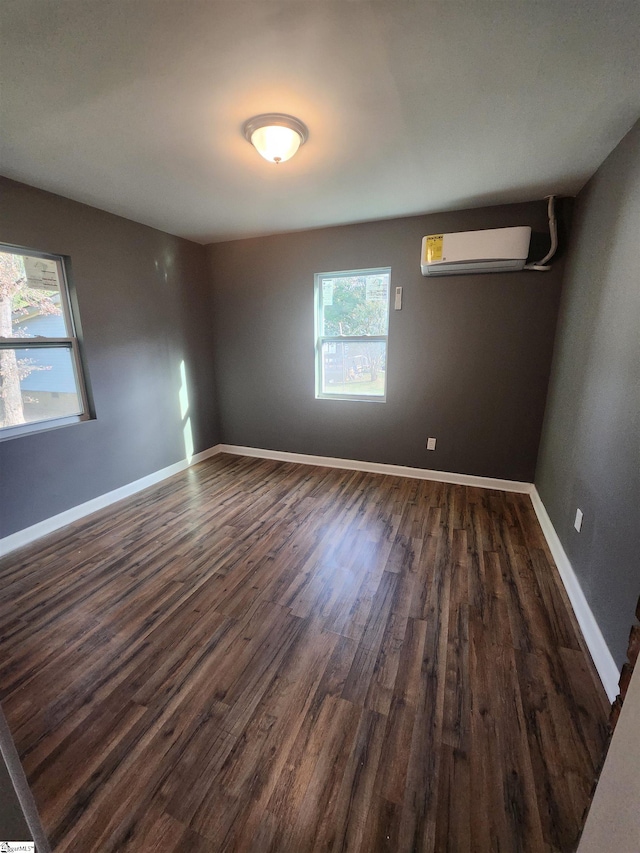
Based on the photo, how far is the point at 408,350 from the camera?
328 centimetres

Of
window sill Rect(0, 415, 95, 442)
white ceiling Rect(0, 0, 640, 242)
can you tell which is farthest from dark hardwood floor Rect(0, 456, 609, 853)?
white ceiling Rect(0, 0, 640, 242)

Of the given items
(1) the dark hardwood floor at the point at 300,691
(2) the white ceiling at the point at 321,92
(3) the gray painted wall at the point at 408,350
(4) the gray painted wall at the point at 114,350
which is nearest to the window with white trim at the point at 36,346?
(4) the gray painted wall at the point at 114,350

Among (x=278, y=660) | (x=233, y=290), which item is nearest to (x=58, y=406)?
(x=233, y=290)

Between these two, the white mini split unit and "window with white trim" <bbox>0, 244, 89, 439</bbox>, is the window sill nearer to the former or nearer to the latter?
"window with white trim" <bbox>0, 244, 89, 439</bbox>

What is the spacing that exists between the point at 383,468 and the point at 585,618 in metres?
2.13

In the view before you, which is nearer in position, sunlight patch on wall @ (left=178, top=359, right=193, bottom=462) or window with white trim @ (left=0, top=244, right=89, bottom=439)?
window with white trim @ (left=0, top=244, right=89, bottom=439)

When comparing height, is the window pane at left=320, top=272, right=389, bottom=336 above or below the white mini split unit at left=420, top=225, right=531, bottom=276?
below

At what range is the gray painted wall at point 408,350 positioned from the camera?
9.46 ft

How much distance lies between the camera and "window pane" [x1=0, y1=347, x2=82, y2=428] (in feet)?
7.72

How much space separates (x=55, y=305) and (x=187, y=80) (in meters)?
2.02

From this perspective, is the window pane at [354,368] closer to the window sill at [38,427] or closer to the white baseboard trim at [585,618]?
the white baseboard trim at [585,618]

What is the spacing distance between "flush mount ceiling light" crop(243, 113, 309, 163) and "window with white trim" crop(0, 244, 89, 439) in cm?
192

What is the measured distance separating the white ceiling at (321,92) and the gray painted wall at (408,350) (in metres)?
0.72

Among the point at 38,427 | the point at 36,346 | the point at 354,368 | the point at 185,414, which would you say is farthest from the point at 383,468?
the point at 36,346
